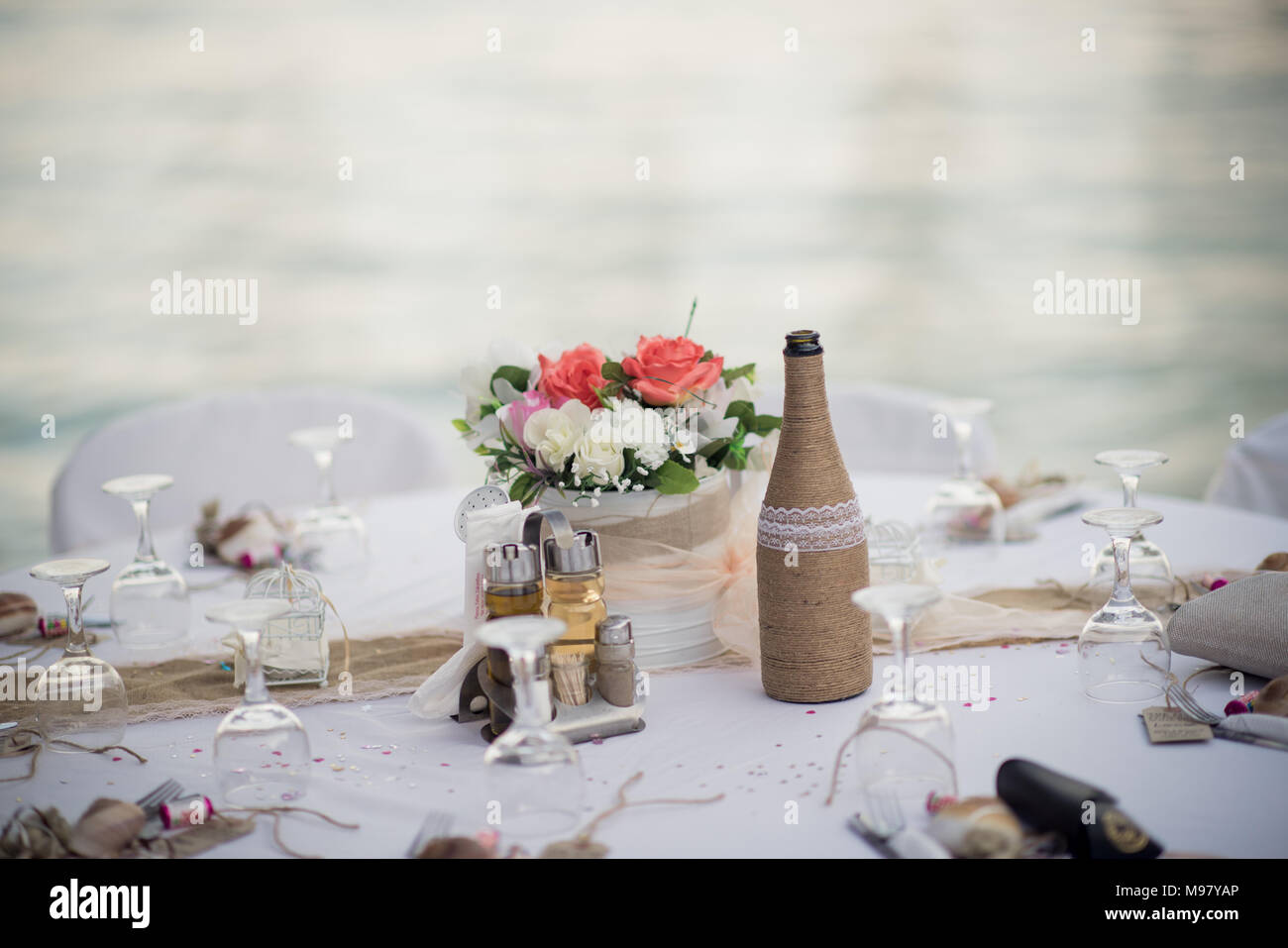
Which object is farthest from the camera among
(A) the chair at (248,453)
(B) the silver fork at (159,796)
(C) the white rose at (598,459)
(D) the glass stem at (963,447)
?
(A) the chair at (248,453)

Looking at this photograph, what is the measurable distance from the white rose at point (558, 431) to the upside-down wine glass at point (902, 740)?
0.43 m

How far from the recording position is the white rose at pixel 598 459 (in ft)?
4.13

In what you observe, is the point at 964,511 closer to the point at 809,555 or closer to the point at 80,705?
the point at 809,555

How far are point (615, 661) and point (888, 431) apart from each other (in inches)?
57.6

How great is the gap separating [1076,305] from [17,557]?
436 centimetres

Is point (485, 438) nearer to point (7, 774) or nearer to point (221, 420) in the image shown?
point (7, 774)

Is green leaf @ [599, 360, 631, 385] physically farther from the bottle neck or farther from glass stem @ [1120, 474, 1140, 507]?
glass stem @ [1120, 474, 1140, 507]

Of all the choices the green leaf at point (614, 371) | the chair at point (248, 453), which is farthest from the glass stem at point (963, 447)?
the chair at point (248, 453)

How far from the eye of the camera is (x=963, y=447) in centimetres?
171

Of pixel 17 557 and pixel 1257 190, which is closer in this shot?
pixel 17 557

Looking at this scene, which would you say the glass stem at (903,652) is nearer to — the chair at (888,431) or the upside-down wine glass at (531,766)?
the upside-down wine glass at (531,766)

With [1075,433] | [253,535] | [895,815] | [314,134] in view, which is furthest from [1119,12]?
[895,815]

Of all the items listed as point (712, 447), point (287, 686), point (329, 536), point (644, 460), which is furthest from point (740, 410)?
point (329, 536)

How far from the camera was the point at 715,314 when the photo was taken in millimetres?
5238
